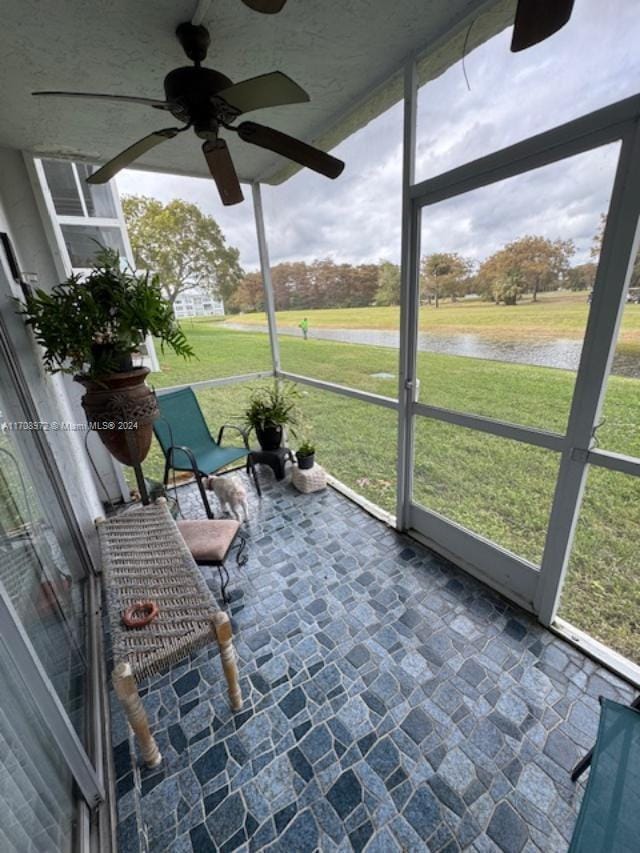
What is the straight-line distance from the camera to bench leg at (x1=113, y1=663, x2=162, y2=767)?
102 centimetres

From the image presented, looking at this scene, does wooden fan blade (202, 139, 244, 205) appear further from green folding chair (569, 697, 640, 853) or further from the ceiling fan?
green folding chair (569, 697, 640, 853)

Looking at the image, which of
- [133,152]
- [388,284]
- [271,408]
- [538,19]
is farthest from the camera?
[271,408]

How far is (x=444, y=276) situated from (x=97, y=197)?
2.52 m

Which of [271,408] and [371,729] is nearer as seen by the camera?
[371,729]

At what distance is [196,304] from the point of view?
2873mm

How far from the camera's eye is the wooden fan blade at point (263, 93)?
1021mm

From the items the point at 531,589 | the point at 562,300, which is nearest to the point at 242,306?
the point at 562,300

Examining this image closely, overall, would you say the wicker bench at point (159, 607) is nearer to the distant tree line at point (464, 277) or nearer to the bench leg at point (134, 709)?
the bench leg at point (134, 709)

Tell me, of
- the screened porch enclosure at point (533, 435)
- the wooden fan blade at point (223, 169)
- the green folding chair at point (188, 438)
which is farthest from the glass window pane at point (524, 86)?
the green folding chair at point (188, 438)

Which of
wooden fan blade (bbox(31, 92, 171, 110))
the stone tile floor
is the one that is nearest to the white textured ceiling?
wooden fan blade (bbox(31, 92, 171, 110))

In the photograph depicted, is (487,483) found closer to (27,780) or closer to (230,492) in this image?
(230,492)

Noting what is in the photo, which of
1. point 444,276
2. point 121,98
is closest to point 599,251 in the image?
point 444,276

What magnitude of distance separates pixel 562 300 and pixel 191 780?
2.27 meters

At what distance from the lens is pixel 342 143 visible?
7.11ft
